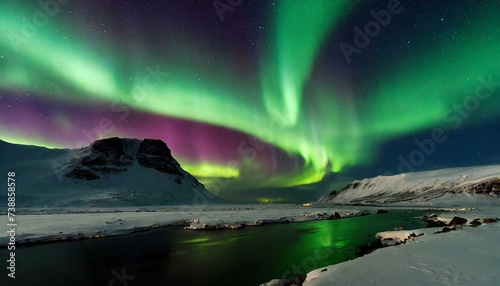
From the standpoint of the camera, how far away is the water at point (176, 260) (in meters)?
16.0

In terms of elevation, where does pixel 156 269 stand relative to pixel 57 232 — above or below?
below

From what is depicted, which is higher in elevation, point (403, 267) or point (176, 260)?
point (403, 267)

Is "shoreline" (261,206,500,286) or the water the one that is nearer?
"shoreline" (261,206,500,286)

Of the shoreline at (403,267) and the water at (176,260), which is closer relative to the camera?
the shoreline at (403,267)

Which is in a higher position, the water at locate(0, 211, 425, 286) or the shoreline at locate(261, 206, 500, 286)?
the shoreline at locate(261, 206, 500, 286)

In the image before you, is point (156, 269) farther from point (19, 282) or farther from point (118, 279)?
point (19, 282)

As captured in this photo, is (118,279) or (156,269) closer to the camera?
(118,279)

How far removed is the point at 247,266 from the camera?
1848 centimetres

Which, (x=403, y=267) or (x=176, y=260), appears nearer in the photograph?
(x=403, y=267)

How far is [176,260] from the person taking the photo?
816 inches

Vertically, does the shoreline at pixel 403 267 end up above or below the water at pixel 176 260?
above

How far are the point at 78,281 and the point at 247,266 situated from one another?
9919 mm

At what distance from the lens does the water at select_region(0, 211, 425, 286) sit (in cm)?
1603

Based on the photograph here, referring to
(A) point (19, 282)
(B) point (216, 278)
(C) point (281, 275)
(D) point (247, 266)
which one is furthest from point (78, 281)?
(C) point (281, 275)
